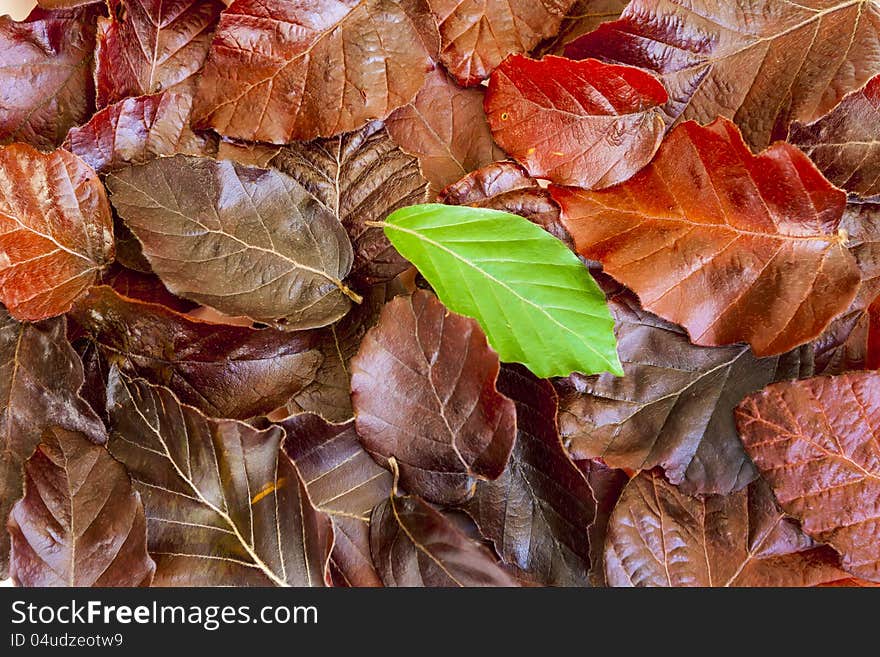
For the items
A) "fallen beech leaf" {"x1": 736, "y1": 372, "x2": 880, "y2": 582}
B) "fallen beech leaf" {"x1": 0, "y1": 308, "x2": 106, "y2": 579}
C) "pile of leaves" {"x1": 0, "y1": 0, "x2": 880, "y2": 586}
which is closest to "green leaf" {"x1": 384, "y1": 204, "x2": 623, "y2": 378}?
"pile of leaves" {"x1": 0, "y1": 0, "x2": 880, "y2": 586}

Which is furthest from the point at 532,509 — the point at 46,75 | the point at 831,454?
the point at 46,75

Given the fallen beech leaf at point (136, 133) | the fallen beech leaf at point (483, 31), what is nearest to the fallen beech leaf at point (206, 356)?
the fallen beech leaf at point (136, 133)

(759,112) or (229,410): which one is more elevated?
(759,112)

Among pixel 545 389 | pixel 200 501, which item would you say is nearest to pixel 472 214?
pixel 545 389

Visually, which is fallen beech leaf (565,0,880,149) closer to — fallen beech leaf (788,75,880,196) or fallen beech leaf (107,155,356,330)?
fallen beech leaf (788,75,880,196)

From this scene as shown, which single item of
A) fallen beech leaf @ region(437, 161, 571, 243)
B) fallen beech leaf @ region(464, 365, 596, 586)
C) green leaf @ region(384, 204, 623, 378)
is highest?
fallen beech leaf @ region(437, 161, 571, 243)

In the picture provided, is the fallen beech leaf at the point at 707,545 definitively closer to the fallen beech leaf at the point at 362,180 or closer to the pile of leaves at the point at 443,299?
the pile of leaves at the point at 443,299

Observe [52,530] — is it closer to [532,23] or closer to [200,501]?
[200,501]
